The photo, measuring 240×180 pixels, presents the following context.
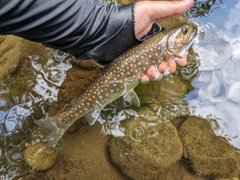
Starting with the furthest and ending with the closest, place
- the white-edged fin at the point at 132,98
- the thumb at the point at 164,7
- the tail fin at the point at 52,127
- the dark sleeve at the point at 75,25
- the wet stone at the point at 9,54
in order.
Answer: the wet stone at the point at 9,54
the white-edged fin at the point at 132,98
the tail fin at the point at 52,127
the thumb at the point at 164,7
the dark sleeve at the point at 75,25

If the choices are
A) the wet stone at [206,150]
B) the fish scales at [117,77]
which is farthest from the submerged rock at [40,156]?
the wet stone at [206,150]

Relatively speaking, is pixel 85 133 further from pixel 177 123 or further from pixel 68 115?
pixel 177 123

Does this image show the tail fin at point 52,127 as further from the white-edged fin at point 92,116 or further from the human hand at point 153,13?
the human hand at point 153,13

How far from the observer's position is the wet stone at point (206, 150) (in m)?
3.42

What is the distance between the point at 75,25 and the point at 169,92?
5.27ft

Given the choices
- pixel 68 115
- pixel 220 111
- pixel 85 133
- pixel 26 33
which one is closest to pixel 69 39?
pixel 26 33

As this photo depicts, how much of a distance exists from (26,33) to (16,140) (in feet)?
5.09

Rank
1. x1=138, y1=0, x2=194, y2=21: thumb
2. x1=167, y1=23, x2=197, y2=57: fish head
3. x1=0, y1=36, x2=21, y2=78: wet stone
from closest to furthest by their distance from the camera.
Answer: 1. x1=138, y1=0, x2=194, y2=21: thumb
2. x1=167, y1=23, x2=197, y2=57: fish head
3. x1=0, y1=36, x2=21, y2=78: wet stone

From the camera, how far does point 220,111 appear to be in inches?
146

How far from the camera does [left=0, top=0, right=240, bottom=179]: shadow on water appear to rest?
359cm

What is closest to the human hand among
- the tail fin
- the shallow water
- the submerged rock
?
the shallow water

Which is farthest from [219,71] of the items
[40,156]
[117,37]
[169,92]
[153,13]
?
[40,156]

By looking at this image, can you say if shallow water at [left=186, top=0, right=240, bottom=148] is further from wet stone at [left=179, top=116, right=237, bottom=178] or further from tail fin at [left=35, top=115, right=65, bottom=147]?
tail fin at [left=35, top=115, right=65, bottom=147]

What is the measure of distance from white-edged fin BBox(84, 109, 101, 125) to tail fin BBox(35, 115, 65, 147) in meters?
0.32
